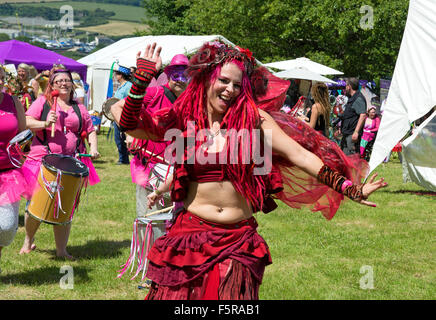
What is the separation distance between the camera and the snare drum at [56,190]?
5547mm

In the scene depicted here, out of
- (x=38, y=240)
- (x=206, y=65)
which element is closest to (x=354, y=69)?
(x=38, y=240)

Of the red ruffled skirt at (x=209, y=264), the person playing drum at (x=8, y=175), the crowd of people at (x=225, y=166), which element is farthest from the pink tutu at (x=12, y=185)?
the red ruffled skirt at (x=209, y=264)

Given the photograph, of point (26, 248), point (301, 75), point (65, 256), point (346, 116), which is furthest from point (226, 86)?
point (301, 75)

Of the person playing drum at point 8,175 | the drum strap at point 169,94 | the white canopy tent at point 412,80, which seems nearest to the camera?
the person playing drum at point 8,175

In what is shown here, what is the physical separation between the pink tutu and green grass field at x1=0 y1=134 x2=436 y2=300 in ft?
2.88

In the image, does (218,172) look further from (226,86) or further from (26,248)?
(26,248)

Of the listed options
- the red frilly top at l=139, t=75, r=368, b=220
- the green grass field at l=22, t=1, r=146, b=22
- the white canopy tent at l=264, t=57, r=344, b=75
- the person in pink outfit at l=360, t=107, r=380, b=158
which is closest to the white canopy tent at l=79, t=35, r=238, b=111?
the white canopy tent at l=264, t=57, r=344, b=75

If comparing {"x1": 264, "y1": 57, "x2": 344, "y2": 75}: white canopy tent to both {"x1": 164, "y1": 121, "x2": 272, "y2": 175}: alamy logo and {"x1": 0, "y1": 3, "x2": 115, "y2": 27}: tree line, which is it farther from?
{"x1": 0, "y1": 3, "x2": 115, "y2": 27}: tree line

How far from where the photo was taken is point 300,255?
6.57 metres

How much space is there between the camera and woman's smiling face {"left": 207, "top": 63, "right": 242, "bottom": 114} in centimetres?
324

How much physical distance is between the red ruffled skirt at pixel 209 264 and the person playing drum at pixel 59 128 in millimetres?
3090

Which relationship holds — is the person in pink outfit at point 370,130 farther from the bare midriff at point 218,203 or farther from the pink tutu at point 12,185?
the bare midriff at point 218,203

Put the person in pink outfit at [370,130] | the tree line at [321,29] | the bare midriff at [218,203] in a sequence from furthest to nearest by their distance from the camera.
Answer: the tree line at [321,29], the person in pink outfit at [370,130], the bare midriff at [218,203]

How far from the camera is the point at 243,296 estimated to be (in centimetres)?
311
